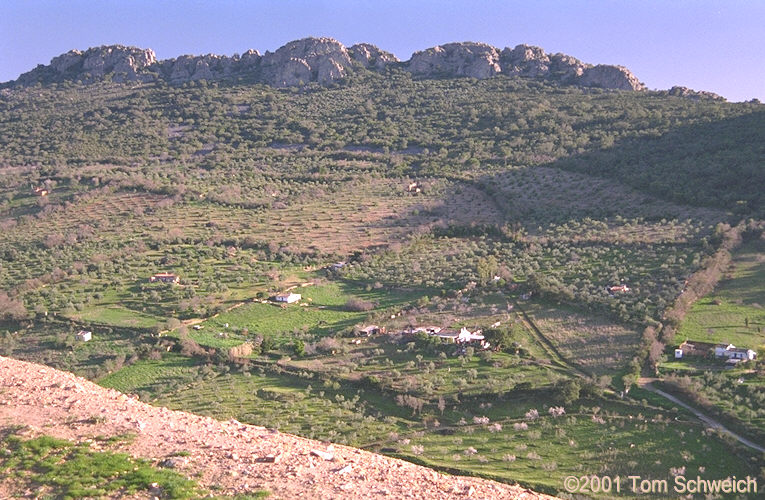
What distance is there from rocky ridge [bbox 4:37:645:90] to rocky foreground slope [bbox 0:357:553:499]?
301ft

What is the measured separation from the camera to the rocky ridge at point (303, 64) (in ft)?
→ 338

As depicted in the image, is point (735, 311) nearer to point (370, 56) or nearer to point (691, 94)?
point (691, 94)

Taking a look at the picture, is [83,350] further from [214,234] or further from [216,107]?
[216,107]

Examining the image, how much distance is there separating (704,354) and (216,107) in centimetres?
8039

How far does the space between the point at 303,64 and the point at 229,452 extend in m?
98.6

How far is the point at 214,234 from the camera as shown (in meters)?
48.8

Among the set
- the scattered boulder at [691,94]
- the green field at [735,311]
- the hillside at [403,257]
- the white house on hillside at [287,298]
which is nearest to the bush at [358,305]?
the hillside at [403,257]

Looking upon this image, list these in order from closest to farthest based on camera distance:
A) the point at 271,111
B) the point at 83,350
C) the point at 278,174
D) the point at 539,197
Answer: the point at 83,350 < the point at 539,197 < the point at 278,174 < the point at 271,111

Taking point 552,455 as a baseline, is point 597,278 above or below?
above

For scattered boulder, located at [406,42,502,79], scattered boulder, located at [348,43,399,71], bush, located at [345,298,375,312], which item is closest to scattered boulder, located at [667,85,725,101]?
scattered boulder, located at [406,42,502,79]

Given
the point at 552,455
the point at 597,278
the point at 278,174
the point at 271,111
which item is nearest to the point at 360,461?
the point at 552,455

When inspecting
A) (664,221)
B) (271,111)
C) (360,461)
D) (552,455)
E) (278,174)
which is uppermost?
(271,111)

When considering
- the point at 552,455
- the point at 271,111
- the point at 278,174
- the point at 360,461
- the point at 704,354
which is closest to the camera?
the point at 360,461

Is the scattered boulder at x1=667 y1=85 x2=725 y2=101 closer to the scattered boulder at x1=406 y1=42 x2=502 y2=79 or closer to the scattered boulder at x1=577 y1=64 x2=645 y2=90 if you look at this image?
the scattered boulder at x1=577 y1=64 x2=645 y2=90
